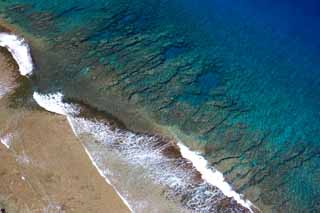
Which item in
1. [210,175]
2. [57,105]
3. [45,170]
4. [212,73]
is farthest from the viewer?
[212,73]

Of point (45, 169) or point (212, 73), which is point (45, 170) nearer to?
point (45, 169)

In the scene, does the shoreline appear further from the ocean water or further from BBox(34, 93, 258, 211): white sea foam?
the ocean water

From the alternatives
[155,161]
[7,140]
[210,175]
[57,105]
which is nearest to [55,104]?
[57,105]

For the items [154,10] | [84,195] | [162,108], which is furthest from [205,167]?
[154,10]

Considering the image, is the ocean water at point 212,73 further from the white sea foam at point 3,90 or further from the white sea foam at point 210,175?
the white sea foam at point 3,90

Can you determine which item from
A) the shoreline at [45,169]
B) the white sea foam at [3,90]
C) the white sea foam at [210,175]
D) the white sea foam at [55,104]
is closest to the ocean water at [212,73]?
the white sea foam at [210,175]

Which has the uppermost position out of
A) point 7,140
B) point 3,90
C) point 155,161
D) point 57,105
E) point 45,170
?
point 3,90
